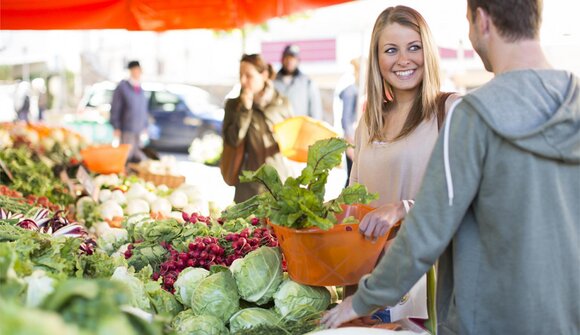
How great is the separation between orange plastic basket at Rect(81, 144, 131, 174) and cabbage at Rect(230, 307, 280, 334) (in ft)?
13.3

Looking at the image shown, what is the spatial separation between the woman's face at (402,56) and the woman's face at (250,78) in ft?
10.5

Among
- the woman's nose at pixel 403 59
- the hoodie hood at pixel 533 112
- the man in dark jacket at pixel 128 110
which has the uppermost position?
the woman's nose at pixel 403 59

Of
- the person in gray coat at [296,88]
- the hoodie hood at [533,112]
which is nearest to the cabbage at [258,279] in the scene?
the hoodie hood at [533,112]

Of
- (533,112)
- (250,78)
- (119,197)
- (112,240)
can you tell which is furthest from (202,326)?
(250,78)

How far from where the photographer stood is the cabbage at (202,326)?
2.75m

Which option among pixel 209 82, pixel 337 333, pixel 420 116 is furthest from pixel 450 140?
pixel 209 82

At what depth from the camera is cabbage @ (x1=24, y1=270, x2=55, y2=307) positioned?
1.88m

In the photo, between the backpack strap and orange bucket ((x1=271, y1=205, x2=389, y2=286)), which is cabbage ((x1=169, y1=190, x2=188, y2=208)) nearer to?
the backpack strap

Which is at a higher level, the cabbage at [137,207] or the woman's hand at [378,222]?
the woman's hand at [378,222]

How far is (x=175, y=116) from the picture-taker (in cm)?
1819

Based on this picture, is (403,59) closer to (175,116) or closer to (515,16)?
(515,16)

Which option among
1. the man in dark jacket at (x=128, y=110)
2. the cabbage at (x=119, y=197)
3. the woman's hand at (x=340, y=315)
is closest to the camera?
the woman's hand at (x=340, y=315)

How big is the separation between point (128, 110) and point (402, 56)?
9.62m

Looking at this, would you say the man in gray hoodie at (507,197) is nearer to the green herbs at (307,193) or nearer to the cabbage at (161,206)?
the green herbs at (307,193)
